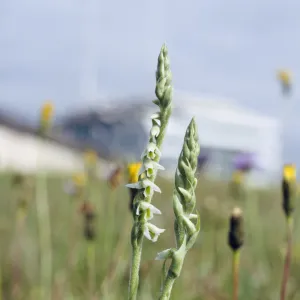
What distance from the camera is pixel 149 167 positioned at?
396mm

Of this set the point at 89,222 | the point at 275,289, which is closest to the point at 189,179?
the point at 89,222

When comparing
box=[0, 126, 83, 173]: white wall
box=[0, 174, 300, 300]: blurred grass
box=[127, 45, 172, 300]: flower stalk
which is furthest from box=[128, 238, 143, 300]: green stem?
box=[0, 126, 83, 173]: white wall

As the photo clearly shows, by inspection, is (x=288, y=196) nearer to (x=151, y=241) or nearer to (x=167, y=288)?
(x=151, y=241)

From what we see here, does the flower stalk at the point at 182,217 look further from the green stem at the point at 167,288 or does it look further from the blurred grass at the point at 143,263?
the blurred grass at the point at 143,263

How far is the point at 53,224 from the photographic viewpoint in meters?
3.30

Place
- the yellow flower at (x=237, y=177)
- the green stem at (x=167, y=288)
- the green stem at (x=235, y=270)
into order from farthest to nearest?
the yellow flower at (x=237, y=177), the green stem at (x=235, y=270), the green stem at (x=167, y=288)

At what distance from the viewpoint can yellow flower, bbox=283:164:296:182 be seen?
0.91 m

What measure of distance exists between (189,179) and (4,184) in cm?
541

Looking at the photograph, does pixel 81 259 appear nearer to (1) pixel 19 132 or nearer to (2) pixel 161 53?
(2) pixel 161 53

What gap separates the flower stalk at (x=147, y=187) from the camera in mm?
391

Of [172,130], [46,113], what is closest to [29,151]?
[172,130]

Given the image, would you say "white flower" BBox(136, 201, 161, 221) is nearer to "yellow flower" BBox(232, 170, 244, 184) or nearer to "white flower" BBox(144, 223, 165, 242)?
"white flower" BBox(144, 223, 165, 242)

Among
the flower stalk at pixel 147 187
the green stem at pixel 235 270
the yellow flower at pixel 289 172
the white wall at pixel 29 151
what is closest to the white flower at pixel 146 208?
the flower stalk at pixel 147 187

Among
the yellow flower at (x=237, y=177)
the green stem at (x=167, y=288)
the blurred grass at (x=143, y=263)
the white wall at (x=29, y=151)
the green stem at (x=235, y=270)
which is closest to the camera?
the green stem at (x=167, y=288)
